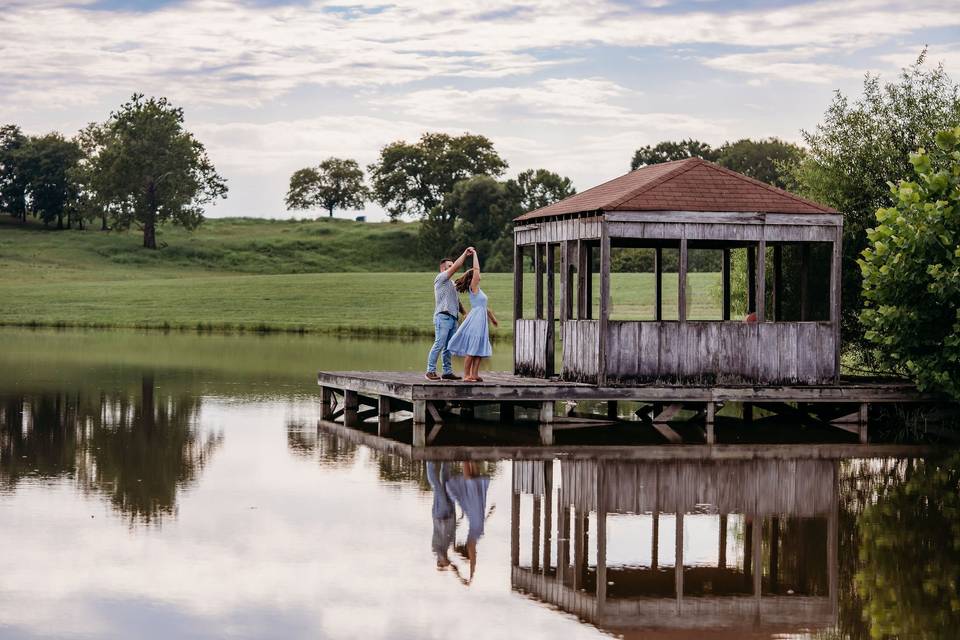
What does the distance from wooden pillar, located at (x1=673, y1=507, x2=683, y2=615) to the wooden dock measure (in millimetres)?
6440

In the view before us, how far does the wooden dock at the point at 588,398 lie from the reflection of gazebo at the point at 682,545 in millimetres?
3206

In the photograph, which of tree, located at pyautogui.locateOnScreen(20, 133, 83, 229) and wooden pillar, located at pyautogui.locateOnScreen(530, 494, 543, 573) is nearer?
wooden pillar, located at pyautogui.locateOnScreen(530, 494, 543, 573)

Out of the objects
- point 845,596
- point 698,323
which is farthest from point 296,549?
point 698,323

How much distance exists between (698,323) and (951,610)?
12.0 meters

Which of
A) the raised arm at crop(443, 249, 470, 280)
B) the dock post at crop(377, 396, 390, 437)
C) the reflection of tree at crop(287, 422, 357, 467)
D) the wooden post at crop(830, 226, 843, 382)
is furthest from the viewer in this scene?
the dock post at crop(377, 396, 390, 437)

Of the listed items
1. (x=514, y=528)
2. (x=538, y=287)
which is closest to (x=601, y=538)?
(x=514, y=528)

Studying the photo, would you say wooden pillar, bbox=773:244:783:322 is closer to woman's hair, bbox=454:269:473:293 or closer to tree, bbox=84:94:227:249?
woman's hair, bbox=454:269:473:293

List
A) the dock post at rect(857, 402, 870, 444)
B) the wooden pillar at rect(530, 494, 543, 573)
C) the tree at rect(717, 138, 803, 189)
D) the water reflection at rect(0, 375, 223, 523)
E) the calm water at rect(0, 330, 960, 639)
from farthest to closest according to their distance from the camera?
the tree at rect(717, 138, 803, 189) < the dock post at rect(857, 402, 870, 444) < the water reflection at rect(0, 375, 223, 523) < the wooden pillar at rect(530, 494, 543, 573) < the calm water at rect(0, 330, 960, 639)

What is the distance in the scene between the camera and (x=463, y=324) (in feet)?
73.0

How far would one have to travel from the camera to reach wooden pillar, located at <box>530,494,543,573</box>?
12305 mm

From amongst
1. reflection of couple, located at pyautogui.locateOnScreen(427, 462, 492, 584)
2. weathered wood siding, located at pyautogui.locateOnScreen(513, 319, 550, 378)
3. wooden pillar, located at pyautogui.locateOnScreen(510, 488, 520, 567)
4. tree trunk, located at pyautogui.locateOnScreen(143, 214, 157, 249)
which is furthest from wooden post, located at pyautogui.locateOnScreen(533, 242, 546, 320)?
tree trunk, located at pyautogui.locateOnScreen(143, 214, 157, 249)

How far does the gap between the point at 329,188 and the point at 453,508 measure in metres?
126

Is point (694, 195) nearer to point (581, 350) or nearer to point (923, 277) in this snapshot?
point (581, 350)

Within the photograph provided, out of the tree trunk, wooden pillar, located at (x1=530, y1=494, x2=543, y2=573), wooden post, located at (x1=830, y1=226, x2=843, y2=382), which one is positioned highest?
the tree trunk
